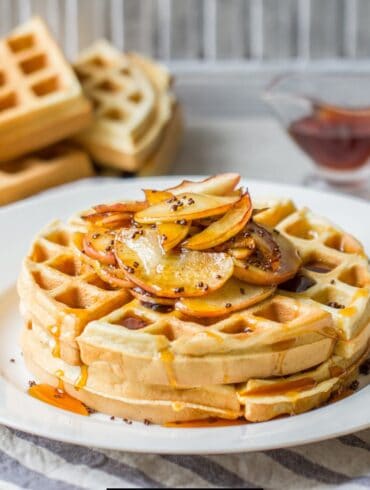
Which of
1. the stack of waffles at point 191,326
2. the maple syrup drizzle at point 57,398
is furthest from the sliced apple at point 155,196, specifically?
the maple syrup drizzle at point 57,398

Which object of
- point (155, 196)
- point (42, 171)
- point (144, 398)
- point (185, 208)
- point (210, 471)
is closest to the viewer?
point (210, 471)

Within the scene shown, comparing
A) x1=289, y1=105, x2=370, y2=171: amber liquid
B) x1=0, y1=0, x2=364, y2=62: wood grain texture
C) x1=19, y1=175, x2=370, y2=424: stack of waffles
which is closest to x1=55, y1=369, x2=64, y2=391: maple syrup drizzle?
x1=19, y1=175, x2=370, y2=424: stack of waffles

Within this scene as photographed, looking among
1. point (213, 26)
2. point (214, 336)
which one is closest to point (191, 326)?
point (214, 336)

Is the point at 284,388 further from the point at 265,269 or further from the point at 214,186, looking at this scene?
the point at 214,186

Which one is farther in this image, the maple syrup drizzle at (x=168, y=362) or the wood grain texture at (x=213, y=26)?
the wood grain texture at (x=213, y=26)

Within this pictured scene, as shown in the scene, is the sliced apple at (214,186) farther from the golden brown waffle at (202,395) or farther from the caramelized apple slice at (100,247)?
the golden brown waffle at (202,395)

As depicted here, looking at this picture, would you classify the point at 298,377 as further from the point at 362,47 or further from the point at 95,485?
the point at 362,47
